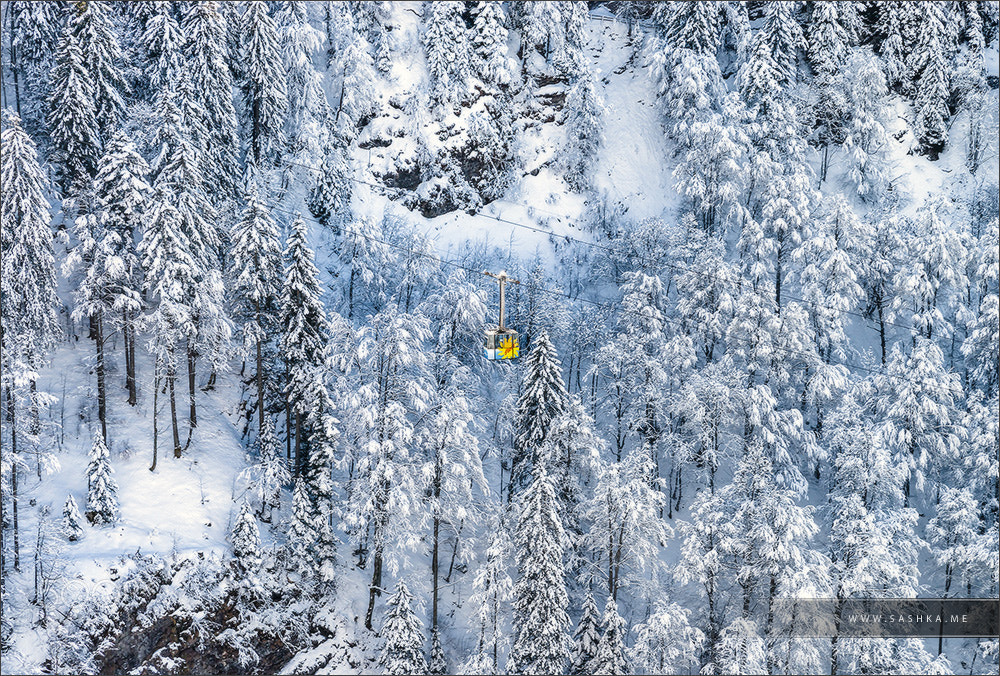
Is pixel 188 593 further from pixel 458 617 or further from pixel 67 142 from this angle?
pixel 67 142

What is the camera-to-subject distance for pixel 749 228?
46688mm

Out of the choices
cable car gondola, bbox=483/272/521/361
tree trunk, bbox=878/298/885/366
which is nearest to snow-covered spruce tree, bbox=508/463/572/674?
cable car gondola, bbox=483/272/521/361

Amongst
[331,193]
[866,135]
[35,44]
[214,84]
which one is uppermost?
[35,44]

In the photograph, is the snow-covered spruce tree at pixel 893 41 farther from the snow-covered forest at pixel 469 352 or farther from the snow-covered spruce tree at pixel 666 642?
the snow-covered spruce tree at pixel 666 642

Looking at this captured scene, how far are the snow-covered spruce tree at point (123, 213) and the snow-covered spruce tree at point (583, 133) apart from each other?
100 feet

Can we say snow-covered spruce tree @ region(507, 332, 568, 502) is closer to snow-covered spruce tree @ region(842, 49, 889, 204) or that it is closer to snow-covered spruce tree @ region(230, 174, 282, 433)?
snow-covered spruce tree @ region(230, 174, 282, 433)

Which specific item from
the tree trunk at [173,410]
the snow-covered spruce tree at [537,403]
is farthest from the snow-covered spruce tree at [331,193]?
the snow-covered spruce tree at [537,403]

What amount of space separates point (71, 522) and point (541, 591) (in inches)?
789

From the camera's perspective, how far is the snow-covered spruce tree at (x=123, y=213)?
3581cm

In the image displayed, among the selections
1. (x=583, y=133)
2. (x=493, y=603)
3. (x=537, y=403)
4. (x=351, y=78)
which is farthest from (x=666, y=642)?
(x=351, y=78)

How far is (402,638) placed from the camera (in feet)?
111

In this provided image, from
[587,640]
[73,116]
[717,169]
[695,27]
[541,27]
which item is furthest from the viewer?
[541,27]

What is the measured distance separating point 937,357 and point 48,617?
40957 mm

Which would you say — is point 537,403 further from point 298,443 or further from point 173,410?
point 173,410
